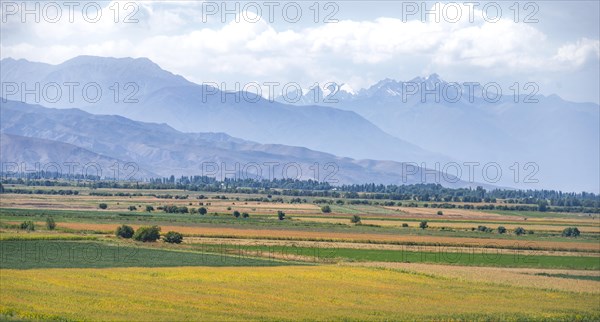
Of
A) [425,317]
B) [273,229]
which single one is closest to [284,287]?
[425,317]

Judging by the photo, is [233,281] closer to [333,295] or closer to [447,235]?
[333,295]

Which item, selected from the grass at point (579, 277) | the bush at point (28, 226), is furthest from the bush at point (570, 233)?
the bush at point (28, 226)

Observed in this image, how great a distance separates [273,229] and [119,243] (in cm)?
2439

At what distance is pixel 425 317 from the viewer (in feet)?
133

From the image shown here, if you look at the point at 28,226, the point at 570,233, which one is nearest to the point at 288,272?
the point at 28,226

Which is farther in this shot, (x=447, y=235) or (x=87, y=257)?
(x=447, y=235)

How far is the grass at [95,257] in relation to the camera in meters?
55.4

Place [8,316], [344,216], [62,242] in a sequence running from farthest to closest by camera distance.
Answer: [344,216] → [62,242] → [8,316]

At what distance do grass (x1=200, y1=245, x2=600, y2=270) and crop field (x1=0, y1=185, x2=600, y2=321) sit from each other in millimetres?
143

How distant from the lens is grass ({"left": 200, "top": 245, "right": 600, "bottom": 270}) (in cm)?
6912

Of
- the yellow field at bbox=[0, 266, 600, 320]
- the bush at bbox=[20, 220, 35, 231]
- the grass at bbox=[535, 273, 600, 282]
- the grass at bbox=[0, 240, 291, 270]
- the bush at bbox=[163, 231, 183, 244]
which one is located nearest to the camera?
the yellow field at bbox=[0, 266, 600, 320]

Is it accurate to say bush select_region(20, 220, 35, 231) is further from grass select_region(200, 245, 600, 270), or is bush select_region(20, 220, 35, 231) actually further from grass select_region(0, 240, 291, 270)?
grass select_region(200, 245, 600, 270)

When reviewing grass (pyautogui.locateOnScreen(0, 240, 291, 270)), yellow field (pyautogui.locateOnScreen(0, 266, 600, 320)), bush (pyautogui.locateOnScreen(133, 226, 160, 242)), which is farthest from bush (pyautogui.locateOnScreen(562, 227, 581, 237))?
yellow field (pyautogui.locateOnScreen(0, 266, 600, 320))

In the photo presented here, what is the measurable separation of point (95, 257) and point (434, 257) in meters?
26.8
